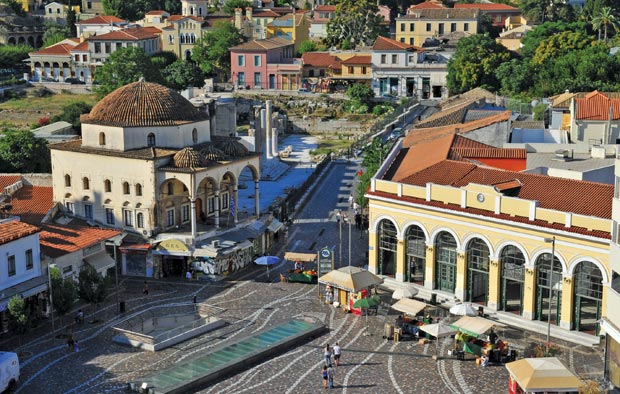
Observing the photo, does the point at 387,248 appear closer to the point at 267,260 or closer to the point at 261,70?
the point at 267,260

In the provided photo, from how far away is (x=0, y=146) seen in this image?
3155 inches

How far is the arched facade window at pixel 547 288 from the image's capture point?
157ft

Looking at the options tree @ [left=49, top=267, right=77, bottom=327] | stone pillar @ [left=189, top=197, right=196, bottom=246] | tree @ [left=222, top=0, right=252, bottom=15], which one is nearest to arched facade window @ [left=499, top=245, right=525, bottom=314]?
stone pillar @ [left=189, top=197, right=196, bottom=246]

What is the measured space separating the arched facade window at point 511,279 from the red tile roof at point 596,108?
23.8 metres

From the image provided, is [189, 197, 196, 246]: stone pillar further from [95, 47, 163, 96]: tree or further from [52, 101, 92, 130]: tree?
[95, 47, 163, 96]: tree

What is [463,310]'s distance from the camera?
4816 centimetres

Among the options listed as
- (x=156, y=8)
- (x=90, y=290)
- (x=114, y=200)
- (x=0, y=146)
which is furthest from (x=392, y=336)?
(x=156, y=8)

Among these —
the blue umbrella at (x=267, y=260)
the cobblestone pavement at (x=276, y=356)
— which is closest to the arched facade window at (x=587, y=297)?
the cobblestone pavement at (x=276, y=356)

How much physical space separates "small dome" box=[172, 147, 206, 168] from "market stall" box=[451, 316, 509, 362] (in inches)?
798

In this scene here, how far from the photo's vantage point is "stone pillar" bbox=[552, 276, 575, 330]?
4706cm

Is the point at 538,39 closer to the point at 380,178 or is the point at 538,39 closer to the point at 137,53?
the point at 137,53

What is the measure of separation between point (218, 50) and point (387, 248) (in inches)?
3312

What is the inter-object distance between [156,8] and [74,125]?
74.9 metres

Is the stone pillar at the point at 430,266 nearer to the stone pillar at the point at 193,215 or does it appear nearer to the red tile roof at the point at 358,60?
the stone pillar at the point at 193,215
